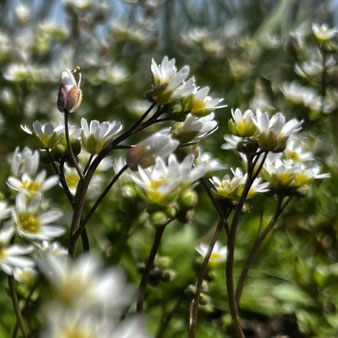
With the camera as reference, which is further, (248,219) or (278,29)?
(278,29)

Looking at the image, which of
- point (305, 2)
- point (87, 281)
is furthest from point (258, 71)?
point (87, 281)

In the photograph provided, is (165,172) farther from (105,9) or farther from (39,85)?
(105,9)

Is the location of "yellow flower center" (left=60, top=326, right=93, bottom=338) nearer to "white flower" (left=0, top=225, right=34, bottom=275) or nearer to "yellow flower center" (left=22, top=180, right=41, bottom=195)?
"white flower" (left=0, top=225, right=34, bottom=275)

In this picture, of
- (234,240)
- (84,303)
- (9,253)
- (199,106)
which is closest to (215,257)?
(234,240)

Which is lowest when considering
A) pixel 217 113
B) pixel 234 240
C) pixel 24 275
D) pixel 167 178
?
pixel 217 113

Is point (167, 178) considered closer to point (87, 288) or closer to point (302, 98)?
point (87, 288)

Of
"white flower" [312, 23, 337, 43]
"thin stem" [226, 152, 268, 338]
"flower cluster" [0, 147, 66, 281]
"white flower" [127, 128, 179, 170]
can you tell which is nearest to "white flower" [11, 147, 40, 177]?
"flower cluster" [0, 147, 66, 281]
